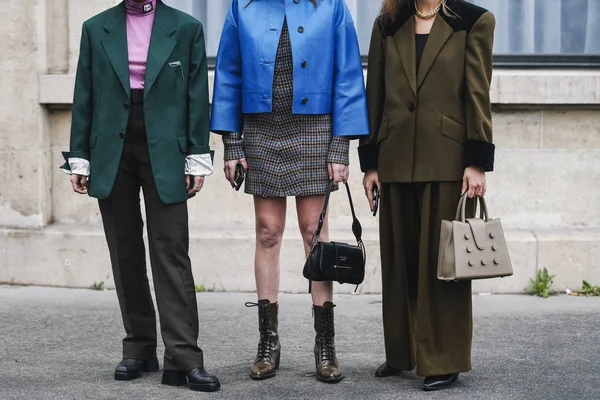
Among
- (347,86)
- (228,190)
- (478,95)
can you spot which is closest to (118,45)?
(347,86)

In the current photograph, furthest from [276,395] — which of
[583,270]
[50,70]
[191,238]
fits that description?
[50,70]

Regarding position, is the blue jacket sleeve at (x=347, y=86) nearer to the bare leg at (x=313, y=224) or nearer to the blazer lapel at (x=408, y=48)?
the blazer lapel at (x=408, y=48)

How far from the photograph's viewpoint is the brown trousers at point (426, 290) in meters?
5.06

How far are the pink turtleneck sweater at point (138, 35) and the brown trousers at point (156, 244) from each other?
0.47ft

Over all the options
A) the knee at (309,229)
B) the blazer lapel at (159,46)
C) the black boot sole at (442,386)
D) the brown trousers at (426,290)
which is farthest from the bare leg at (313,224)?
the blazer lapel at (159,46)

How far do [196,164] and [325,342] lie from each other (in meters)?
1.08

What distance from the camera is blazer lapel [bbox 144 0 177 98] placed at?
500cm

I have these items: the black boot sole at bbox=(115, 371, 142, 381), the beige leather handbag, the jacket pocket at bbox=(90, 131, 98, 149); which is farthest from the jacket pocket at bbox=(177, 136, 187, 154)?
the beige leather handbag

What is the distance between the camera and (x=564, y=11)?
316 inches

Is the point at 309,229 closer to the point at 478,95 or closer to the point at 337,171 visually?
the point at 337,171

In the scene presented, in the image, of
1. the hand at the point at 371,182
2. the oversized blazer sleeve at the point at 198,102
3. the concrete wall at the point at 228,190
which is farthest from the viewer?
the concrete wall at the point at 228,190

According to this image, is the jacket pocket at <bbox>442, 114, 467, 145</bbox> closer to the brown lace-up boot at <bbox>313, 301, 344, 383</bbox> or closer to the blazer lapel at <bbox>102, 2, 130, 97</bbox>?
the brown lace-up boot at <bbox>313, 301, 344, 383</bbox>

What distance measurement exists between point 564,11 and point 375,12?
1.41m

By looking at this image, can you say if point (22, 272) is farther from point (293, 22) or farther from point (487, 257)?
point (487, 257)
